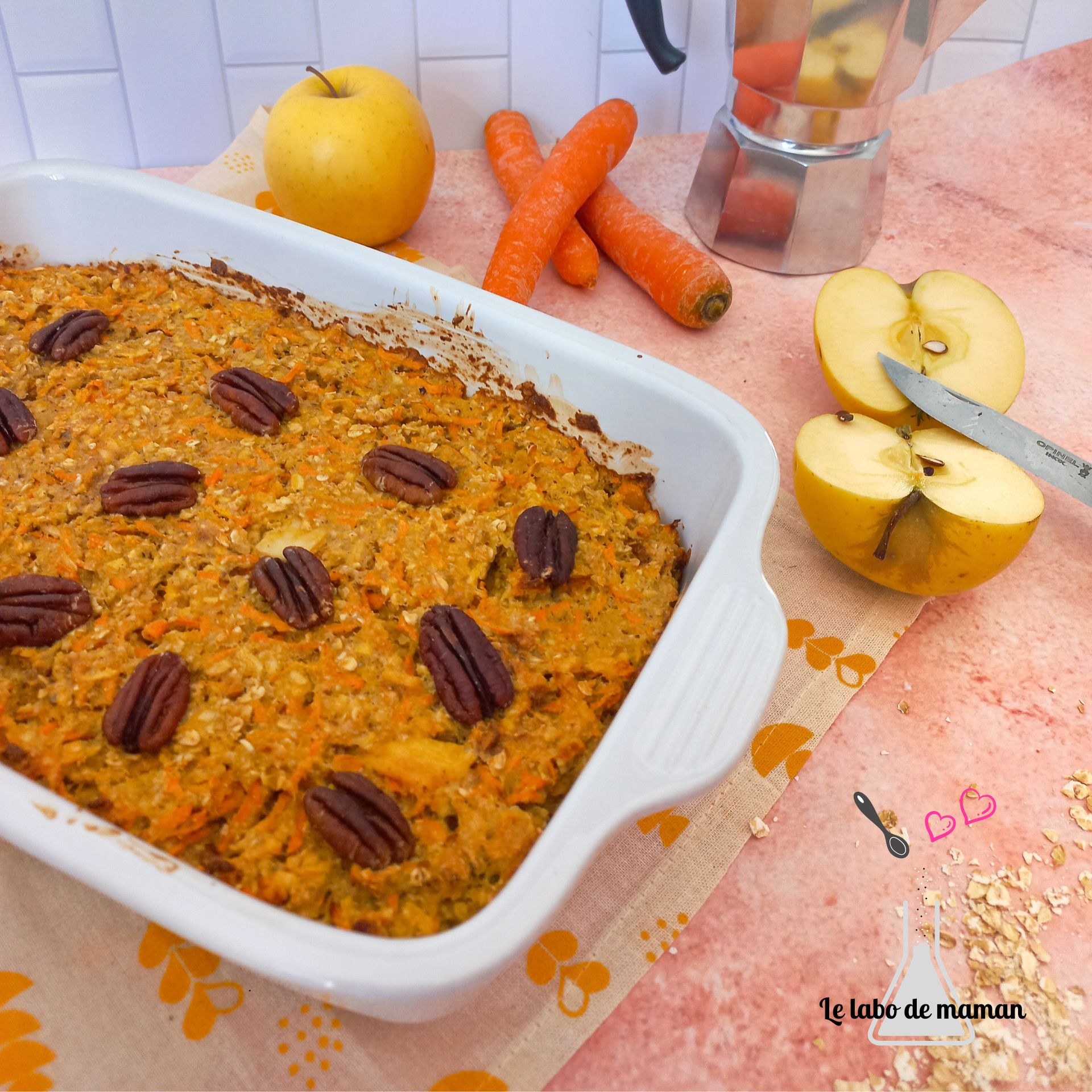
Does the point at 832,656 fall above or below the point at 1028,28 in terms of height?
below

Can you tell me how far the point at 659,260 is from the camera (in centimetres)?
170

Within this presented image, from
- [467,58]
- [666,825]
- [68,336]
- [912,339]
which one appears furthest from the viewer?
[467,58]

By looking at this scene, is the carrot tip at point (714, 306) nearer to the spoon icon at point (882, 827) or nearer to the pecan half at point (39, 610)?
the spoon icon at point (882, 827)

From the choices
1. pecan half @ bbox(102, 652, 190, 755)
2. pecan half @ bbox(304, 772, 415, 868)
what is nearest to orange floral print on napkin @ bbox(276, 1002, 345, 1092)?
pecan half @ bbox(304, 772, 415, 868)

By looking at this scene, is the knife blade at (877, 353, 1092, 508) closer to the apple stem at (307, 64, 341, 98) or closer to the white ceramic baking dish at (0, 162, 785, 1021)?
the white ceramic baking dish at (0, 162, 785, 1021)

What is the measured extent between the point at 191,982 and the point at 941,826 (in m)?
0.83

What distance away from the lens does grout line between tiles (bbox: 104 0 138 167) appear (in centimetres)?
179

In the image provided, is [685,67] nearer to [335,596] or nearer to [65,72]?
[65,72]

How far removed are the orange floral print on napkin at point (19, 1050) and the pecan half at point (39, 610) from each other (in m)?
0.34

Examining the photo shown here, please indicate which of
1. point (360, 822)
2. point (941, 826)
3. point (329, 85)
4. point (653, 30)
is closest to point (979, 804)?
point (941, 826)

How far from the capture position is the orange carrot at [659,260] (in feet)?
5.37

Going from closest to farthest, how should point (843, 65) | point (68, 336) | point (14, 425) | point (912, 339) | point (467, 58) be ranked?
point (14, 425), point (68, 336), point (912, 339), point (843, 65), point (467, 58)

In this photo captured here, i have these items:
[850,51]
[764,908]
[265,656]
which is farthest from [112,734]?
[850,51]

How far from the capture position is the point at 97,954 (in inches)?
36.1
